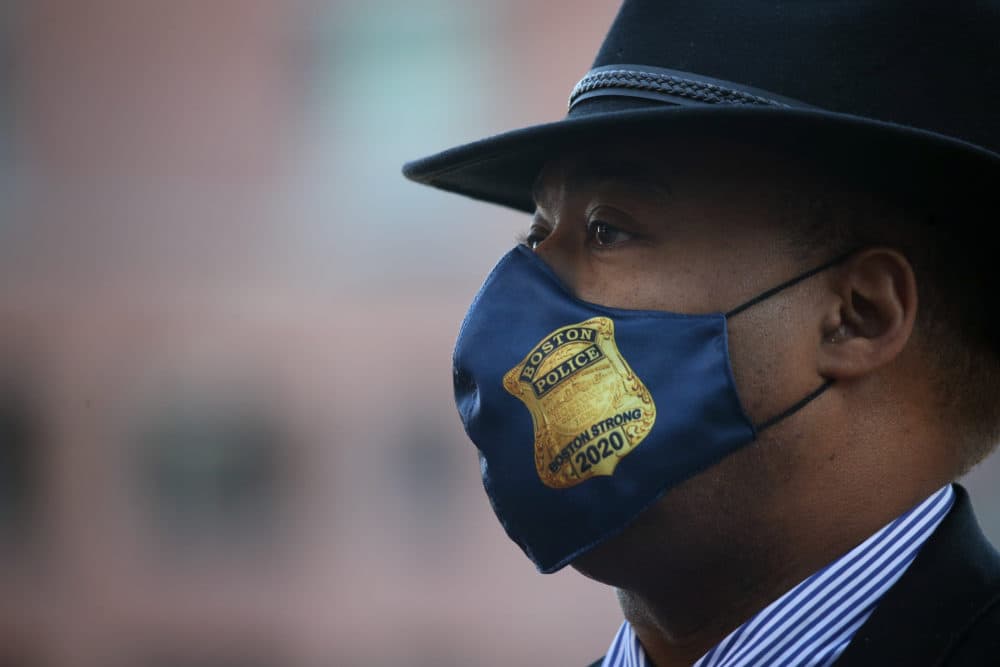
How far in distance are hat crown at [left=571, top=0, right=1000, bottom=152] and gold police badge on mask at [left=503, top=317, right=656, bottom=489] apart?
0.52m

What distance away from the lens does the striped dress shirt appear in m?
2.22

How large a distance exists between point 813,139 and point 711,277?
0.97 feet

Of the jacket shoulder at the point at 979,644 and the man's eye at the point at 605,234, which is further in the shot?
the man's eye at the point at 605,234

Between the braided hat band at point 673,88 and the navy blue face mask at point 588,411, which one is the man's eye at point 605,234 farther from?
the braided hat band at point 673,88

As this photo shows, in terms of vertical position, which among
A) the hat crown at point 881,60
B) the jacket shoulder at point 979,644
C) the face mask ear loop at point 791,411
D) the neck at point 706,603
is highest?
the hat crown at point 881,60

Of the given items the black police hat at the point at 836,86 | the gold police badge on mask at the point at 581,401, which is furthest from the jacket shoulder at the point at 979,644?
the black police hat at the point at 836,86

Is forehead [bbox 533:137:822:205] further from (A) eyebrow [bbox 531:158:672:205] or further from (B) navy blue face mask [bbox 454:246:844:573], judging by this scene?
(B) navy blue face mask [bbox 454:246:844:573]

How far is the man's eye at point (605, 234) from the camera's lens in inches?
95.0

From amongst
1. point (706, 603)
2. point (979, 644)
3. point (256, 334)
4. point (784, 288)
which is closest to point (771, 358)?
point (784, 288)

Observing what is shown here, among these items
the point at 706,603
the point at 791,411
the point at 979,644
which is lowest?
the point at 979,644

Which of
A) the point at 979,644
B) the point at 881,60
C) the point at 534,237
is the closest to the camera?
the point at 979,644

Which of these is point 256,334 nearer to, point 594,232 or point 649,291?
point 594,232

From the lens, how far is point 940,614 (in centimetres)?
213

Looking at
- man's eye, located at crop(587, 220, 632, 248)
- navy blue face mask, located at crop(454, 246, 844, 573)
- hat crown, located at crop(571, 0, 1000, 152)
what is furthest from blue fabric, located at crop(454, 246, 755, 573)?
hat crown, located at crop(571, 0, 1000, 152)
